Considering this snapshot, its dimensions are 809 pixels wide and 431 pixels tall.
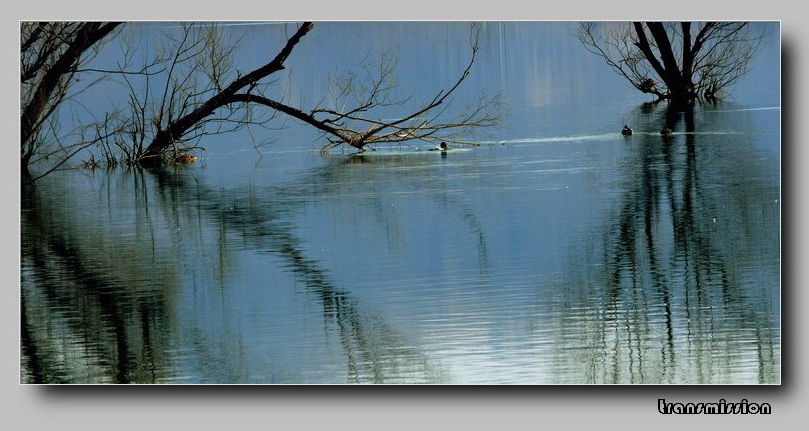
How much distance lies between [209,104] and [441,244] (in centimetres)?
→ 129

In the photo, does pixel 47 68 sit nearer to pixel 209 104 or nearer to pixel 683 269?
pixel 209 104

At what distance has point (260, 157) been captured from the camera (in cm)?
603

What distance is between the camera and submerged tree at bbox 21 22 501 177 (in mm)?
5703

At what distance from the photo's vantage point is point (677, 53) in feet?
19.4

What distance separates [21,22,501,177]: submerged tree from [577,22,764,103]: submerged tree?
0.56m

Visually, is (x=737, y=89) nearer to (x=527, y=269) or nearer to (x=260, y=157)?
(x=527, y=269)

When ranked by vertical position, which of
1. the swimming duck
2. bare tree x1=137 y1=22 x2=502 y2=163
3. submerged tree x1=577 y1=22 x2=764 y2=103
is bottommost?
the swimming duck

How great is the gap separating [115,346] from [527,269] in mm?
1678

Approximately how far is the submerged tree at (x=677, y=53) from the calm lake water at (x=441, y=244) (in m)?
0.08

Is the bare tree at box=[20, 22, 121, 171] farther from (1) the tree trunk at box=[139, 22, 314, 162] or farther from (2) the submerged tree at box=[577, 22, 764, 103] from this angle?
(2) the submerged tree at box=[577, 22, 764, 103]

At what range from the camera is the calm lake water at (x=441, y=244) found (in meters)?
5.17

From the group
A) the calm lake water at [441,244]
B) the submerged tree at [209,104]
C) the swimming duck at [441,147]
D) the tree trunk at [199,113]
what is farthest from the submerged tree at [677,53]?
the tree trunk at [199,113]

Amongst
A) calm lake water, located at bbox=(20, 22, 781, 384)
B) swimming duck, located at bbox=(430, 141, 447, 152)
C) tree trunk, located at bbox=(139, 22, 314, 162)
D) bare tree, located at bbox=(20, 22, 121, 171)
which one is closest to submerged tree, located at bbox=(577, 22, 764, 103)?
calm lake water, located at bbox=(20, 22, 781, 384)

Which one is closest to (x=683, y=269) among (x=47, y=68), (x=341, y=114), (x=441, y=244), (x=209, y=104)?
(x=441, y=244)
